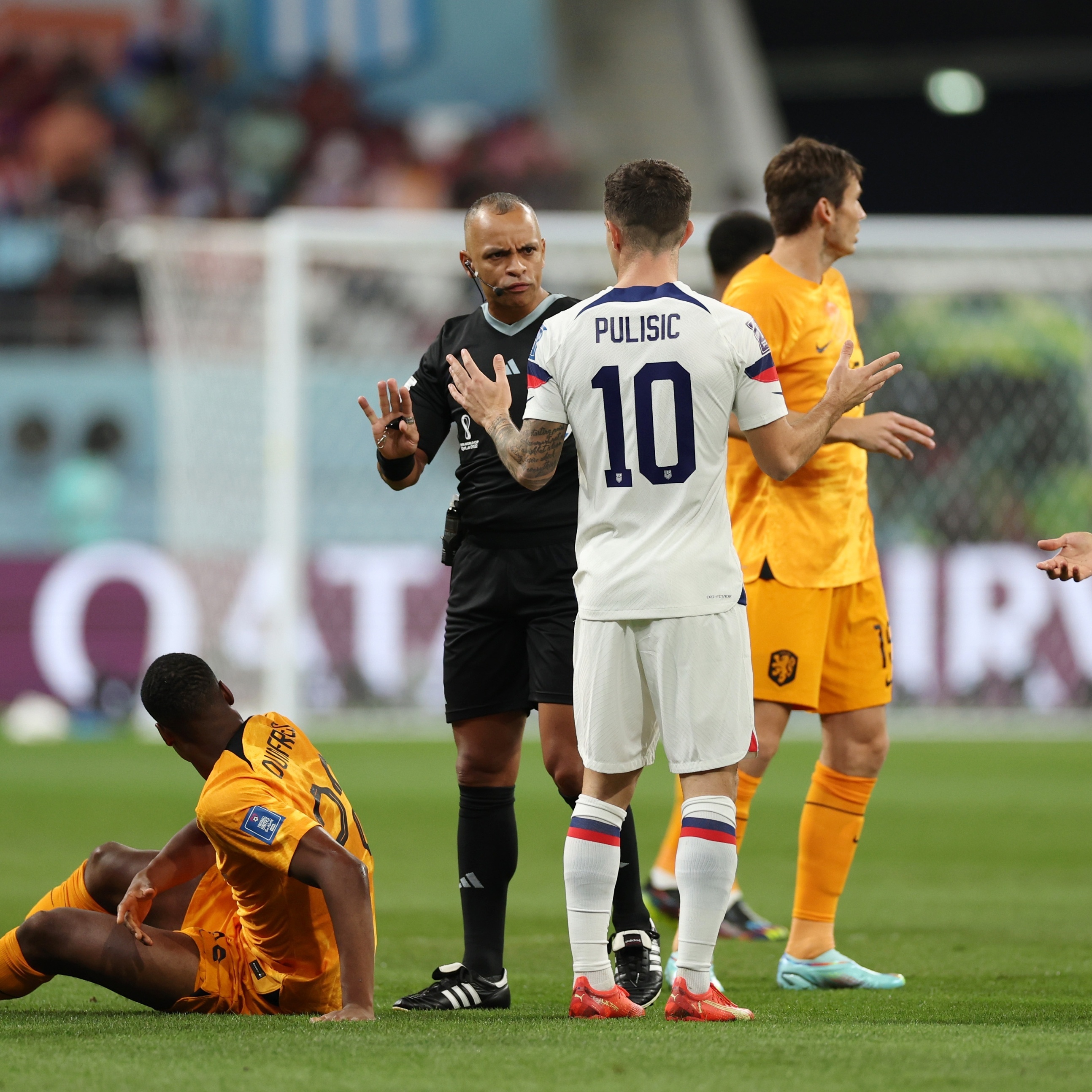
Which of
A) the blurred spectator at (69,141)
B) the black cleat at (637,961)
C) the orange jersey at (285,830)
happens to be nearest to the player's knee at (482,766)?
the orange jersey at (285,830)

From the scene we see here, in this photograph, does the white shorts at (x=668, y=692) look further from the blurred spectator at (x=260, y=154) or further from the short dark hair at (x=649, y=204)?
the blurred spectator at (x=260, y=154)

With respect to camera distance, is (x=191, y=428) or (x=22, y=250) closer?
(x=191, y=428)

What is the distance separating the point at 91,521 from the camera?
48.4 ft

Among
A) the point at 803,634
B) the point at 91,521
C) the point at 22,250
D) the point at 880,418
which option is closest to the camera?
the point at 880,418

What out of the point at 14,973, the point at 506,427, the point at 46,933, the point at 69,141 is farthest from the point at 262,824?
the point at 69,141

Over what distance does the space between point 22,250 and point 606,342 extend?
13.1 meters

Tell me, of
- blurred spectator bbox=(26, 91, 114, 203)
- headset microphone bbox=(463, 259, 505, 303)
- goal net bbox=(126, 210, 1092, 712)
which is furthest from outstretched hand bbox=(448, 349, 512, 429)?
blurred spectator bbox=(26, 91, 114, 203)

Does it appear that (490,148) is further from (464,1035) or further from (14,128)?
(464,1035)

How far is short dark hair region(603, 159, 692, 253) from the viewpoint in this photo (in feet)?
12.7

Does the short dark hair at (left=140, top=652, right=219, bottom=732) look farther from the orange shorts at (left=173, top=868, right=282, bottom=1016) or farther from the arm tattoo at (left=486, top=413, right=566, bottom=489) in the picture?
the arm tattoo at (left=486, top=413, right=566, bottom=489)

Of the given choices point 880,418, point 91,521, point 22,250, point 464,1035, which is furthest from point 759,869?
point 22,250

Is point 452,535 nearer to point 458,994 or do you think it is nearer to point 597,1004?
point 458,994

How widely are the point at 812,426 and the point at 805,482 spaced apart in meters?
1.02

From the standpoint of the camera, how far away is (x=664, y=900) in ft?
19.4
